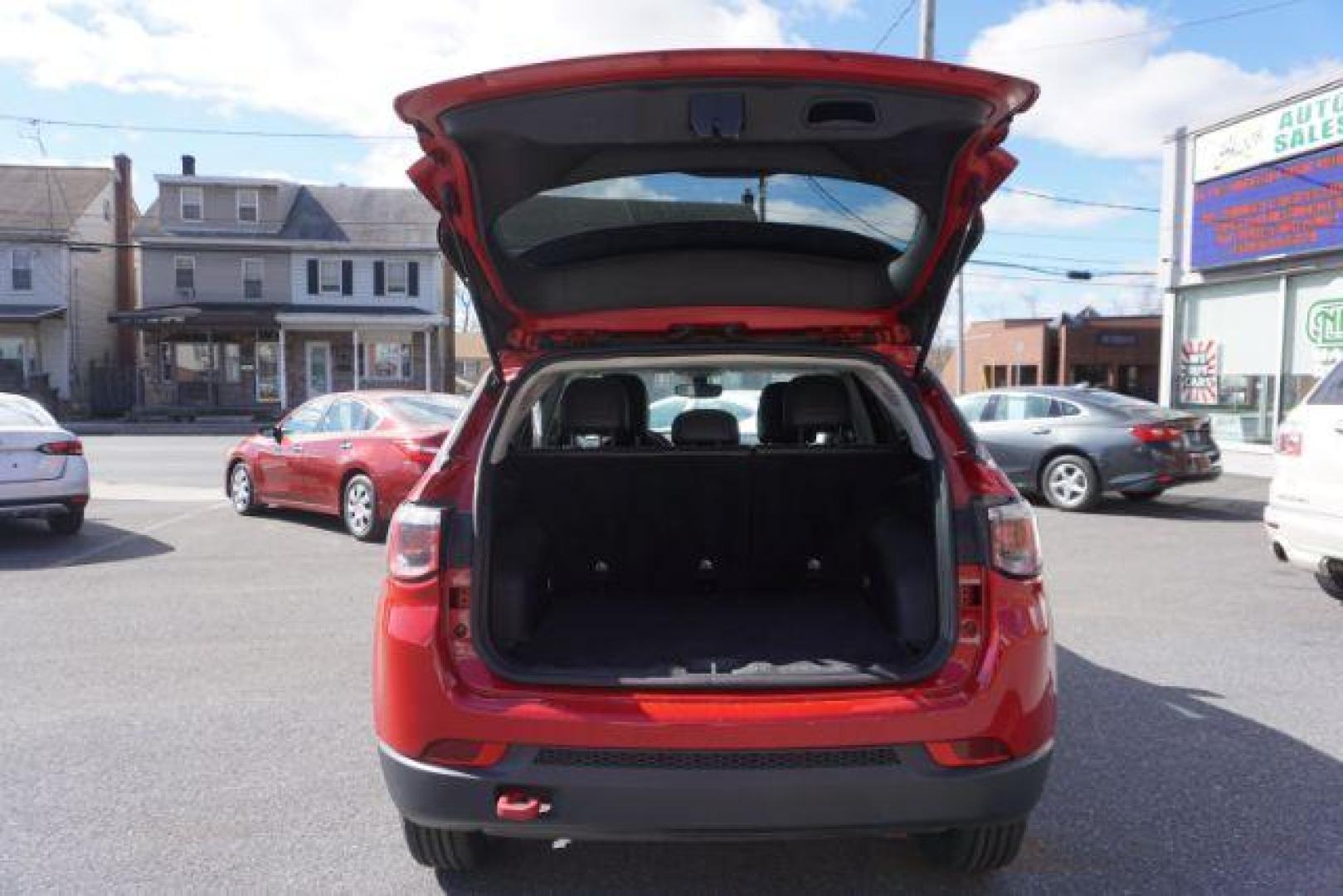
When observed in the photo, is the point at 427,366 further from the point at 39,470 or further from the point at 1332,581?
the point at 1332,581

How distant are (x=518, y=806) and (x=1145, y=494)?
10.8 meters

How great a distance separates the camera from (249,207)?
35906 millimetres

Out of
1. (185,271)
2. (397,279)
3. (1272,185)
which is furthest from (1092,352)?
(185,271)

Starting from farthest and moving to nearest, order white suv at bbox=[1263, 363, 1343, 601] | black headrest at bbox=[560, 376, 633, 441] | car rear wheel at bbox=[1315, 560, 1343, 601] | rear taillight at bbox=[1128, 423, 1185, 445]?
rear taillight at bbox=[1128, 423, 1185, 445]
car rear wheel at bbox=[1315, 560, 1343, 601]
white suv at bbox=[1263, 363, 1343, 601]
black headrest at bbox=[560, 376, 633, 441]

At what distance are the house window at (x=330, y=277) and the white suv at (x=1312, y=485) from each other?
110ft

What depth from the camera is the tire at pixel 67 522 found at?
933cm

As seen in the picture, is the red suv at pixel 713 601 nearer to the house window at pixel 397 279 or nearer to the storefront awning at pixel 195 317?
the storefront awning at pixel 195 317

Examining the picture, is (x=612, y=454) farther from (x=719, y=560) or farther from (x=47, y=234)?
(x=47, y=234)

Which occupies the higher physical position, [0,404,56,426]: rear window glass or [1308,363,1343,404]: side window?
[1308,363,1343,404]: side window

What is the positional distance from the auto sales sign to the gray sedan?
5.16 m

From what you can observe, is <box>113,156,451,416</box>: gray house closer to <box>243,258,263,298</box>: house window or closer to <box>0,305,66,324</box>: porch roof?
<box>243,258,263,298</box>: house window

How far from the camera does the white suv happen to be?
233 inches

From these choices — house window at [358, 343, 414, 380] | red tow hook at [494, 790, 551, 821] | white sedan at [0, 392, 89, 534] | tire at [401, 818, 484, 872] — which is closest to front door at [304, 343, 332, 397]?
house window at [358, 343, 414, 380]

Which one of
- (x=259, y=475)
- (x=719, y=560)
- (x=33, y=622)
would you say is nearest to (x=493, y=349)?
(x=719, y=560)
